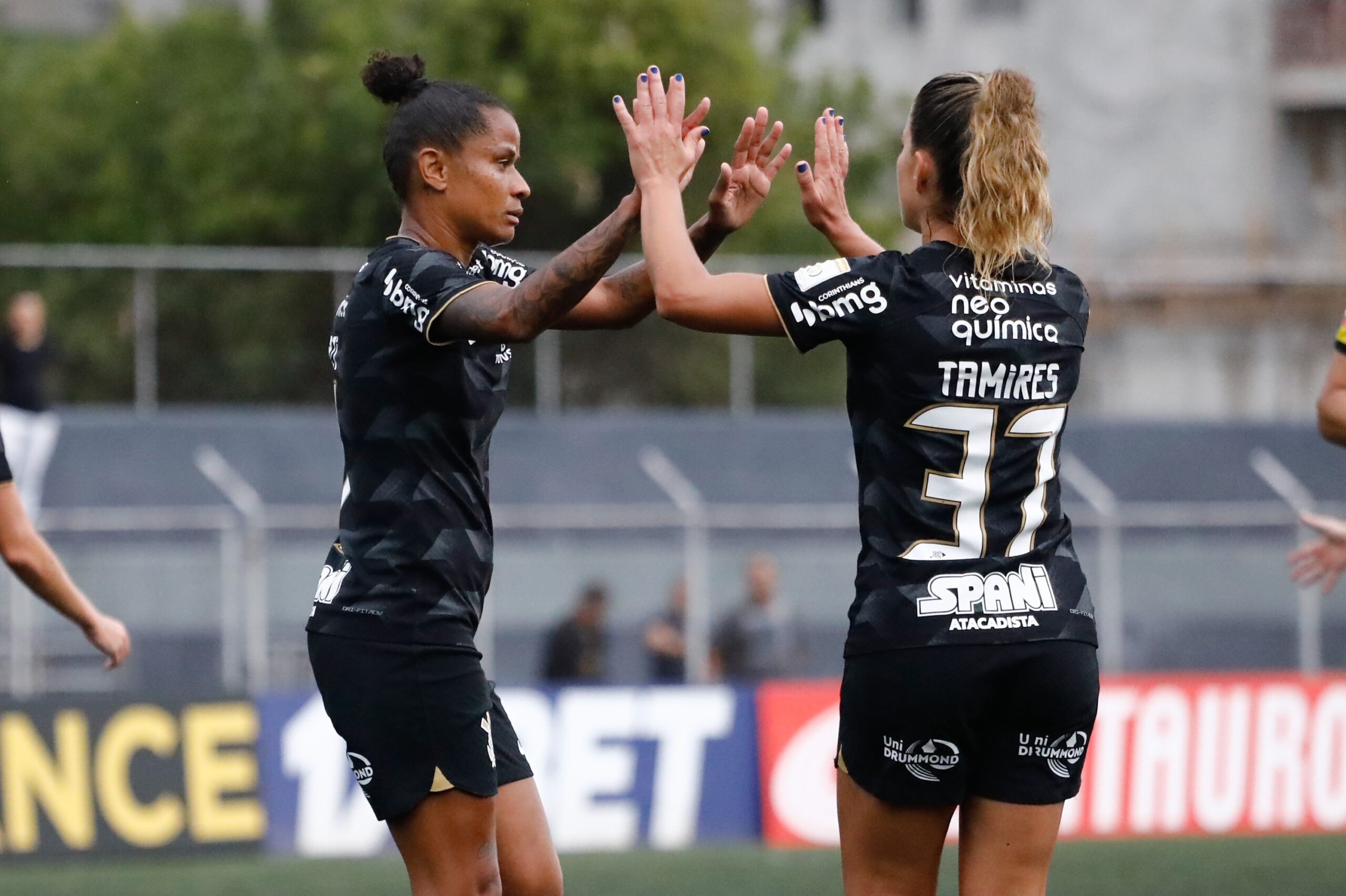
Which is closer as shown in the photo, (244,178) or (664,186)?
(664,186)

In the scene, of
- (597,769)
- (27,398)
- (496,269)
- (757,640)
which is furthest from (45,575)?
(27,398)

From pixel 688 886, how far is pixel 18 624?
819cm

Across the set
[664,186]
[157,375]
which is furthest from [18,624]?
[664,186]

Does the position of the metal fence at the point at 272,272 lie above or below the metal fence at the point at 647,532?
above

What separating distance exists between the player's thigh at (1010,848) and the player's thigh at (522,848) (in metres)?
1.10

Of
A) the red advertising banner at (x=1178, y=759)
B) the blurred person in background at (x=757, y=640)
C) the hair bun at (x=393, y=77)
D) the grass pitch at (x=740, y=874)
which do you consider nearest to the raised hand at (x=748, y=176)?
the hair bun at (x=393, y=77)

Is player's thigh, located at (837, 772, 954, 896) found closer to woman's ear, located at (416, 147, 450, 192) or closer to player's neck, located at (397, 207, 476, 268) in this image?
player's neck, located at (397, 207, 476, 268)

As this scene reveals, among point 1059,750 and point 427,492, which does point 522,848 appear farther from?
point 1059,750

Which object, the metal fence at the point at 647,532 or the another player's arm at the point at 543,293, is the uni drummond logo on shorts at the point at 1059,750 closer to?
the another player's arm at the point at 543,293

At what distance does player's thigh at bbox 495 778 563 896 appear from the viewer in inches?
185

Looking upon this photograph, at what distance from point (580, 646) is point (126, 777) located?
4.48 metres

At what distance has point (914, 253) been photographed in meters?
4.04

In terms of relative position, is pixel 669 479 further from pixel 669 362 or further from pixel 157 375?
pixel 157 375

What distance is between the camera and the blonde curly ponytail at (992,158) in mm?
3994
